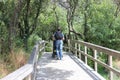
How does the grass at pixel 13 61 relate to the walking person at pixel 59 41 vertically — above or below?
below

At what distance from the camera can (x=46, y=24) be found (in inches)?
1586

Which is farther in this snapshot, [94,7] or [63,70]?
[94,7]

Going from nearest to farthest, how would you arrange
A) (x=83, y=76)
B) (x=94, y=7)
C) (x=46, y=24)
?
(x=83, y=76) < (x=94, y=7) < (x=46, y=24)

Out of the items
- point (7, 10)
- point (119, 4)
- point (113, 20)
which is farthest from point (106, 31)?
point (7, 10)

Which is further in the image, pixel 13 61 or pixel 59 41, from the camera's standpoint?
pixel 59 41

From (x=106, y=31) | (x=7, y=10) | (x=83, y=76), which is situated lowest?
(x=83, y=76)

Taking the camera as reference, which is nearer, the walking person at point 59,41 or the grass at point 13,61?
the grass at point 13,61

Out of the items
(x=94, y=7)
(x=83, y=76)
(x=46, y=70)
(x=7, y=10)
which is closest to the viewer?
(x=83, y=76)

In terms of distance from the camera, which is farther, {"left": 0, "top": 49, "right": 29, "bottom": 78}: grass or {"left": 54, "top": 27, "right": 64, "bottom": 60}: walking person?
{"left": 54, "top": 27, "right": 64, "bottom": 60}: walking person

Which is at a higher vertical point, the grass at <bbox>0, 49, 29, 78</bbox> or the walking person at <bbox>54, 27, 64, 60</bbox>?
the walking person at <bbox>54, 27, 64, 60</bbox>

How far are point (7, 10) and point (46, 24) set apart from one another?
17966 millimetres

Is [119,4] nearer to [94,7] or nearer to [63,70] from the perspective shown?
[94,7]

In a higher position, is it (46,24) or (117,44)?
(46,24)

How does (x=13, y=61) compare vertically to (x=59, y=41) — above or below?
below
